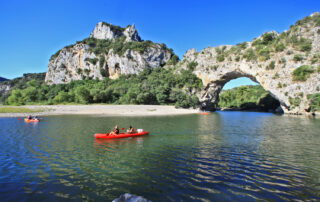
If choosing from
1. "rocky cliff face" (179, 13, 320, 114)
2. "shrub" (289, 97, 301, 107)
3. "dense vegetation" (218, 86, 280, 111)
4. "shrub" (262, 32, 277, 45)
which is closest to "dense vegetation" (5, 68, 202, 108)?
"rocky cliff face" (179, 13, 320, 114)

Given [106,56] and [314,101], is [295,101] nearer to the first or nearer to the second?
[314,101]

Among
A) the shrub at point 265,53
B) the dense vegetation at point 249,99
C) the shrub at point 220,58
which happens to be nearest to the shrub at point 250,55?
the shrub at point 265,53

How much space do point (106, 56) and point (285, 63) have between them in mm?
80303

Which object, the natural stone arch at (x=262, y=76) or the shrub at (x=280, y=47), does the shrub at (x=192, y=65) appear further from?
the shrub at (x=280, y=47)

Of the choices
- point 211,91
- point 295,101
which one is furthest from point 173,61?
point 295,101

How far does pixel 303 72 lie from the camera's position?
42.6 metres

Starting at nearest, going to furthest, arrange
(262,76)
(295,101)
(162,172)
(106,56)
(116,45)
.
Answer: (162,172) < (295,101) < (262,76) < (116,45) < (106,56)

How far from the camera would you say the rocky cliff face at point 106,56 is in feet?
290

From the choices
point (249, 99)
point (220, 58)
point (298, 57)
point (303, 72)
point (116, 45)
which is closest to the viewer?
point (303, 72)

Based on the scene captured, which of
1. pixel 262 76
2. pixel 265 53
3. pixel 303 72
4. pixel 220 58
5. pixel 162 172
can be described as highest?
pixel 220 58

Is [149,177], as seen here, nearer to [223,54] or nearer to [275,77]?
[275,77]

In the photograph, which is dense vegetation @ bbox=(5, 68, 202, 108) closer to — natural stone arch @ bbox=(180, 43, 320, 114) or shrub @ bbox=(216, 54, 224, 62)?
natural stone arch @ bbox=(180, 43, 320, 114)

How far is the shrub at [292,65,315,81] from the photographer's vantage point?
1645 inches

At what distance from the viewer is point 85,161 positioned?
32.4ft
